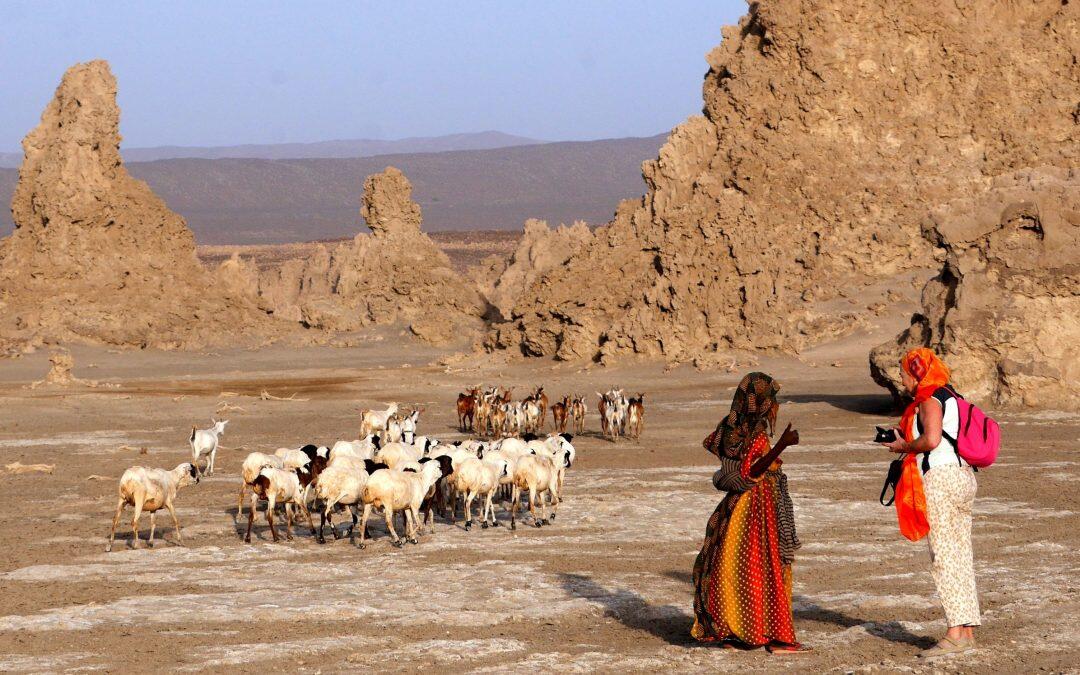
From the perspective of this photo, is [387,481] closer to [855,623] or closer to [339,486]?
[339,486]

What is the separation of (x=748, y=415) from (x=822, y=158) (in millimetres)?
38100

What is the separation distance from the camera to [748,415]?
370 inches

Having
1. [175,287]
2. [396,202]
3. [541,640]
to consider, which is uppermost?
[396,202]

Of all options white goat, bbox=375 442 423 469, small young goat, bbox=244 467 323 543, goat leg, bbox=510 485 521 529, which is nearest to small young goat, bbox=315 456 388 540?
small young goat, bbox=244 467 323 543

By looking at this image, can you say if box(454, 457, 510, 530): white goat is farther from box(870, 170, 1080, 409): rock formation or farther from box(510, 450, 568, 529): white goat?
box(870, 170, 1080, 409): rock formation

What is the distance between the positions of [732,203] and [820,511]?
30.2m

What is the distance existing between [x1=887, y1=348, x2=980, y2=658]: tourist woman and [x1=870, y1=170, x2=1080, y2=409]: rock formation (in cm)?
2007

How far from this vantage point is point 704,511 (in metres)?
16.9

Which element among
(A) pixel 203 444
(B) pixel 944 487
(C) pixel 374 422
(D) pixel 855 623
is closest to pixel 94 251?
(C) pixel 374 422

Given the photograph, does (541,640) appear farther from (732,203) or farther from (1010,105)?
(1010,105)

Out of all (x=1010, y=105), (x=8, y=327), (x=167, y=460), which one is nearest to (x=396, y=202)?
(x=8, y=327)

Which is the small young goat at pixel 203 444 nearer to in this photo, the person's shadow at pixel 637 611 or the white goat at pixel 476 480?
the white goat at pixel 476 480

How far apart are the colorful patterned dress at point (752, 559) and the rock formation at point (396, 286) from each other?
171 ft

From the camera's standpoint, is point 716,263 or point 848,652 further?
point 716,263
